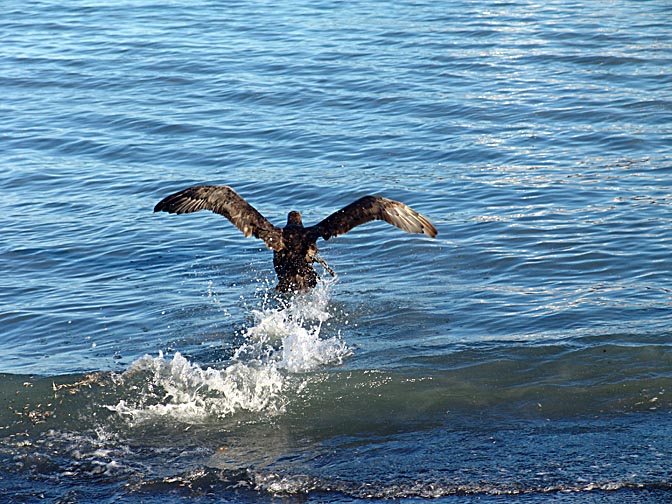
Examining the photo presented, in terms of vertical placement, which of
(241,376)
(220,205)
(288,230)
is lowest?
(241,376)

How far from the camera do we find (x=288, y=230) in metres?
10.5

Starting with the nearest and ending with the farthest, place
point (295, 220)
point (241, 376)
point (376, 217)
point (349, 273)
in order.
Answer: point (241, 376) < point (376, 217) < point (295, 220) < point (349, 273)

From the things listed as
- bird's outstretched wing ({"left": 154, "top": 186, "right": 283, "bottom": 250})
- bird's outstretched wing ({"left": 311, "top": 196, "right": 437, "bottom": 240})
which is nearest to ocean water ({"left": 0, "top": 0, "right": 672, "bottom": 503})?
bird's outstretched wing ({"left": 311, "top": 196, "right": 437, "bottom": 240})

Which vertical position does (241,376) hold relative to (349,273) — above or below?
below

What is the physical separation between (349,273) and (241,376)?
286 centimetres

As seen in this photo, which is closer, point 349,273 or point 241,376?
point 241,376

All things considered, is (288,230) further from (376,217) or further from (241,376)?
(241,376)

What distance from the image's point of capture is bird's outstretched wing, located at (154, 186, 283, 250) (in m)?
10.2

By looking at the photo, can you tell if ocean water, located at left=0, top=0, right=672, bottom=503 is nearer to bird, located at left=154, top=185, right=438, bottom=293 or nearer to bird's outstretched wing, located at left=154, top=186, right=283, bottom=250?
bird, located at left=154, top=185, right=438, bottom=293

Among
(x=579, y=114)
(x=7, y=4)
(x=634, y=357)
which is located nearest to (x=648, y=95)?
(x=579, y=114)

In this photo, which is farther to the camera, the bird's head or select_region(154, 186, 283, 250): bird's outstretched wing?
the bird's head

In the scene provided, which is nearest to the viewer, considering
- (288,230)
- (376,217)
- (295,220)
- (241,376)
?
(241,376)

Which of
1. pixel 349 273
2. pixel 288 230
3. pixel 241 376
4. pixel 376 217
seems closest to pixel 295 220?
pixel 288 230

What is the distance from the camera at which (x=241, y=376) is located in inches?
335
